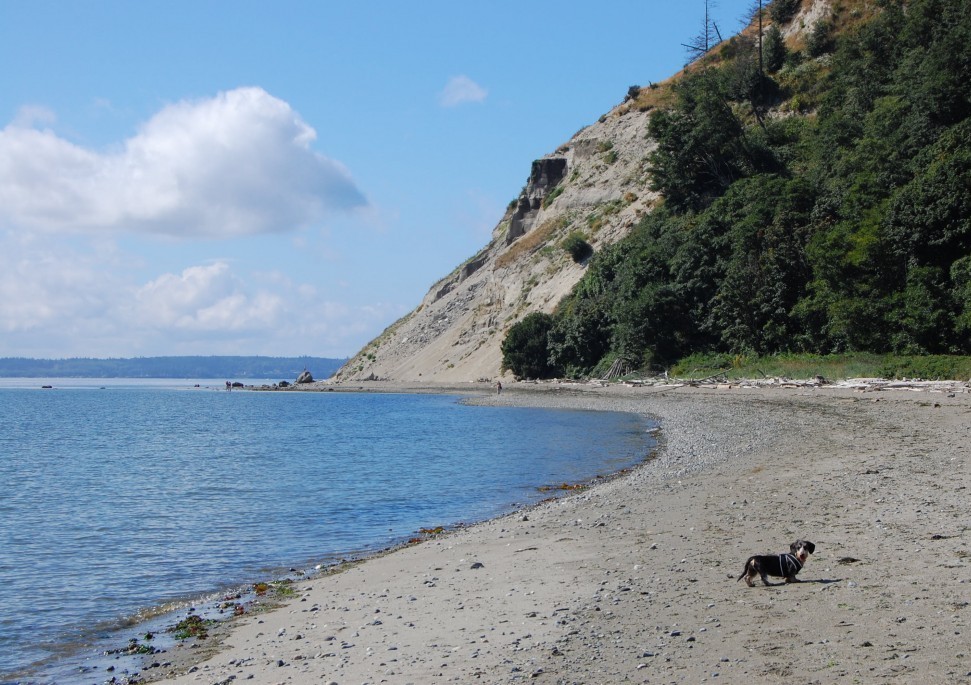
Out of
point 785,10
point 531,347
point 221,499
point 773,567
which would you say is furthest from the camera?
point 785,10

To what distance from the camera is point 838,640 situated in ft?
23.5

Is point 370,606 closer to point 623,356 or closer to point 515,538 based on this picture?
point 515,538

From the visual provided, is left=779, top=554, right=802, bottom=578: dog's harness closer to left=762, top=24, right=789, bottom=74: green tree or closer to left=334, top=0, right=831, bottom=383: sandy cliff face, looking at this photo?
left=334, top=0, right=831, bottom=383: sandy cliff face

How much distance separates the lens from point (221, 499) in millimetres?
23531

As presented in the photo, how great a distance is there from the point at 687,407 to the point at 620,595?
33.8 meters

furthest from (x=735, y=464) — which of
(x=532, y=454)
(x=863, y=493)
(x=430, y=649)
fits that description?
(x=430, y=649)

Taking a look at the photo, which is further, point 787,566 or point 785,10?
point 785,10

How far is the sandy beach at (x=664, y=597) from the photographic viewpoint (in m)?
7.07

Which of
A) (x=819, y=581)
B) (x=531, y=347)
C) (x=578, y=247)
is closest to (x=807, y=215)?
(x=531, y=347)

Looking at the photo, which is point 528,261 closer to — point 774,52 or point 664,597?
point 774,52

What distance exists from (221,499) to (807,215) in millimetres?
42231

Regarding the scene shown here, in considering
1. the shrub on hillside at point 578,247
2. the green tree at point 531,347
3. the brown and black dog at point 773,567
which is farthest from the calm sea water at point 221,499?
the shrub on hillside at point 578,247

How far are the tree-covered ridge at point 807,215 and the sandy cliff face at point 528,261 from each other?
8.15m

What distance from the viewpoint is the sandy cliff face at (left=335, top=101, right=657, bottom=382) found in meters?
86.1
